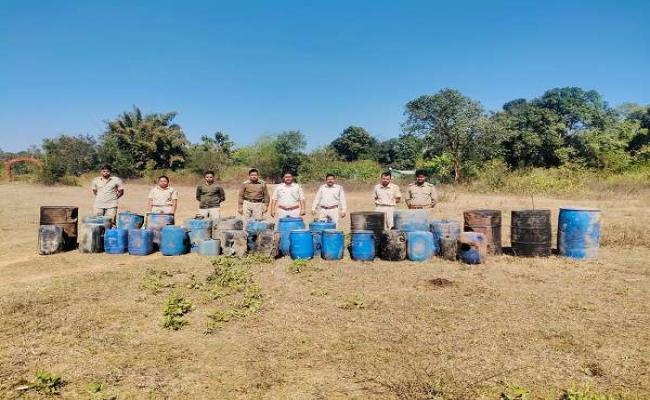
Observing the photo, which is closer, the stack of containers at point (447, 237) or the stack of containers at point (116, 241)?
the stack of containers at point (447, 237)

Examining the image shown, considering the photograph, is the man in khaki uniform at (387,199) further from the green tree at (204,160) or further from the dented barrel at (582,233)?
the green tree at (204,160)

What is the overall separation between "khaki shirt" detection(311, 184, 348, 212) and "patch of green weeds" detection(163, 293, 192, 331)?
3881 mm

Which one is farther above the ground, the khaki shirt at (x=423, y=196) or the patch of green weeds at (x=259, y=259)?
the khaki shirt at (x=423, y=196)

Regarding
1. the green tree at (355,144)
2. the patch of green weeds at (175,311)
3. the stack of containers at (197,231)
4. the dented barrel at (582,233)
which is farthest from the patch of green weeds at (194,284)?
the green tree at (355,144)

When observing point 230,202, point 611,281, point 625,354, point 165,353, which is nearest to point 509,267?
point 611,281

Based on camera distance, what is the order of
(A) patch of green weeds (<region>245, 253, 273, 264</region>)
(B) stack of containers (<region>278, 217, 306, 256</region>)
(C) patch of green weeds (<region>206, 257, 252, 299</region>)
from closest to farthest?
(C) patch of green weeds (<region>206, 257, 252, 299</region>) < (A) patch of green weeds (<region>245, 253, 273, 264</region>) < (B) stack of containers (<region>278, 217, 306, 256</region>)

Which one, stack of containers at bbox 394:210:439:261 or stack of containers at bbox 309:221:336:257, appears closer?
stack of containers at bbox 394:210:439:261

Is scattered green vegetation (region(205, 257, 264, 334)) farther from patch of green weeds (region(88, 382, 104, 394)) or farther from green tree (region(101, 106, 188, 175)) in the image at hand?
green tree (region(101, 106, 188, 175))

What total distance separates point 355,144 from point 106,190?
48.2 m

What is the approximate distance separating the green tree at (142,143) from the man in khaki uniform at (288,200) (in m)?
30.4

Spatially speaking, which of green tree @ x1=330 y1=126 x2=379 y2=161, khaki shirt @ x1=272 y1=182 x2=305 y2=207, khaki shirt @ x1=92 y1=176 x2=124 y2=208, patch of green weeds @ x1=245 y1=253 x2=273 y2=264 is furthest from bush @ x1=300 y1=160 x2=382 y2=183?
patch of green weeds @ x1=245 y1=253 x2=273 y2=264

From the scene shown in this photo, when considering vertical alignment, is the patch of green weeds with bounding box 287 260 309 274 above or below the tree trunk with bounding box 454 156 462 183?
below

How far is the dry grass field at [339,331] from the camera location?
3.88m

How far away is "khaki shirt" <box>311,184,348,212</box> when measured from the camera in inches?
366
